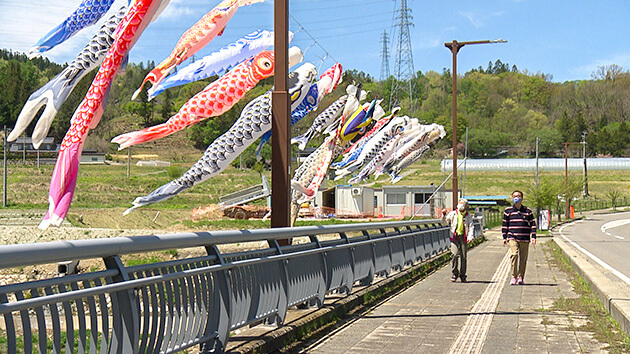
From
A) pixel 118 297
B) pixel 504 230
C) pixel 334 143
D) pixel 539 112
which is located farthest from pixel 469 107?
pixel 118 297

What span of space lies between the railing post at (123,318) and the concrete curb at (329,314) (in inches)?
74.9

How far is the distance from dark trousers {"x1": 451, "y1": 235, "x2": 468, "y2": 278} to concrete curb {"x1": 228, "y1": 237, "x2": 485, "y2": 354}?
0.90 m

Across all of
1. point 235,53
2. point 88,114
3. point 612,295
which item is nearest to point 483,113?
point 235,53

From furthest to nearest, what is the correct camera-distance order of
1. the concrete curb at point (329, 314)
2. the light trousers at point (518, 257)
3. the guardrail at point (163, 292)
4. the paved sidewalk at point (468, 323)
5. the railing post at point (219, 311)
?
the light trousers at point (518, 257) < the paved sidewalk at point (468, 323) < the concrete curb at point (329, 314) < the railing post at point (219, 311) < the guardrail at point (163, 292)

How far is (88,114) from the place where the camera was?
24359 millimetres

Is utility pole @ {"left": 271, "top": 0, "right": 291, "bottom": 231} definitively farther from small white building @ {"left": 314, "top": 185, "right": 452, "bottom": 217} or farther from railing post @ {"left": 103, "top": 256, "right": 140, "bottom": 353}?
small white building @ {"left": 314, "top": 185, "right": 452, "bottom": 217}

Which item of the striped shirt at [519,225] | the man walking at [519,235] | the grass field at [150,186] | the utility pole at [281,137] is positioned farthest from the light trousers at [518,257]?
the grass field at [150,186]

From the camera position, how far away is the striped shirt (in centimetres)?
1670

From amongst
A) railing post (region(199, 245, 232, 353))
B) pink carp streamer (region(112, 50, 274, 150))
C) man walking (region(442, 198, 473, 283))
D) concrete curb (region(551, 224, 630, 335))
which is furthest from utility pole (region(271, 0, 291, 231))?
pink carp streamer (region(112, 50, 274, 150))

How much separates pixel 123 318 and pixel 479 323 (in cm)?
640

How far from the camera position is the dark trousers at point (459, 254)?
17.2m

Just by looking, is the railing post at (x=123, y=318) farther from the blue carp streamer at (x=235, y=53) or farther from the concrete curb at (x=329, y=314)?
the blue carp streamer at (x=235, y=53)

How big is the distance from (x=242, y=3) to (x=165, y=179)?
243 ft

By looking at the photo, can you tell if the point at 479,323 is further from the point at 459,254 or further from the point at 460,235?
the point at 460,235
